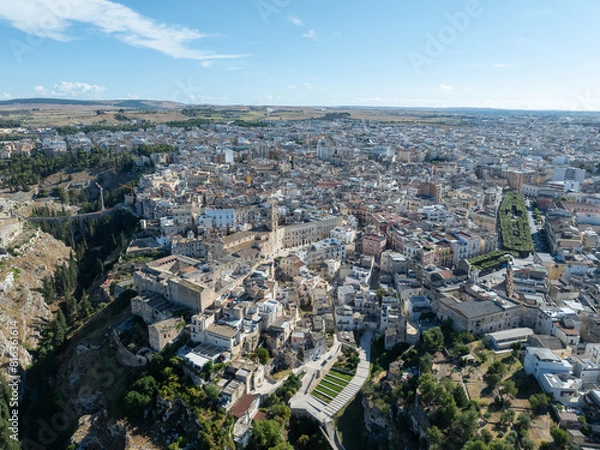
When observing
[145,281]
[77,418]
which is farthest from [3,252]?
[77,418]

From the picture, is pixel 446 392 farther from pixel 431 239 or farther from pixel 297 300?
pixel 431 239

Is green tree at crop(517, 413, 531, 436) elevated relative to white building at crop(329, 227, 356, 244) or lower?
lower

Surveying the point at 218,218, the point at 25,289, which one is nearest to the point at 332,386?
the point at 218,218

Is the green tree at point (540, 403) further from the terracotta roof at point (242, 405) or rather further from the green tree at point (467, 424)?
the terracotta roof at point (242, 405)

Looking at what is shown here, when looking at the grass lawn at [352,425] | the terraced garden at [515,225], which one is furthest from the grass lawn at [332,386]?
the terraced garden at [515,225]

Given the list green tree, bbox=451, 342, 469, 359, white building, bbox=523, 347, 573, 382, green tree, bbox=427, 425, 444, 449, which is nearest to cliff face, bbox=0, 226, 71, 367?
green tree, bbox=427, 425, 444, 449

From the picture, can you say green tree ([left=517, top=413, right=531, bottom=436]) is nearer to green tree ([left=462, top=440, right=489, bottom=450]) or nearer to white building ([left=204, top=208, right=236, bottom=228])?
green tree ([left=462, top=440, right=489, bottom=450])
